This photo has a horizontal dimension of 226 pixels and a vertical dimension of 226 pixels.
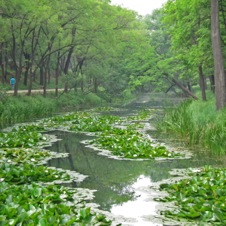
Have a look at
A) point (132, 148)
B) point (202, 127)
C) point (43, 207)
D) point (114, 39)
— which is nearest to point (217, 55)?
point (202, 127)

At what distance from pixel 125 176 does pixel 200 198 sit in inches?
117

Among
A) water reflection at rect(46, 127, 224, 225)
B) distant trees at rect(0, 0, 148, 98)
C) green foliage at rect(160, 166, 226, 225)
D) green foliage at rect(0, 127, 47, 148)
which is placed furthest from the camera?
distant trees at rect(0, 0, 148, 98)

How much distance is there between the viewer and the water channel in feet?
21.8

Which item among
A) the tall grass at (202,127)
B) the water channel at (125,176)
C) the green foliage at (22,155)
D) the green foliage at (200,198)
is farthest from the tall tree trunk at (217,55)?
the green foliage at (22,155)

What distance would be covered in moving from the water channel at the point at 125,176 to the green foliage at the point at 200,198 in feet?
1.21

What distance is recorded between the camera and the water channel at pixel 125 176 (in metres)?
6.66

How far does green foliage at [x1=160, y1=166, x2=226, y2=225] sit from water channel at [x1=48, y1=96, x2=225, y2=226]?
368 millimetres

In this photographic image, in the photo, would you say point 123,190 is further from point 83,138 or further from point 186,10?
point 186,10

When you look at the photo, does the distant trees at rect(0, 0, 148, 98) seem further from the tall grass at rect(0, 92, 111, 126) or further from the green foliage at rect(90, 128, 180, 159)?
the green foliage at rect(90, 128, 180, 159)

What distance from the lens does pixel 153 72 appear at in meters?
30.8

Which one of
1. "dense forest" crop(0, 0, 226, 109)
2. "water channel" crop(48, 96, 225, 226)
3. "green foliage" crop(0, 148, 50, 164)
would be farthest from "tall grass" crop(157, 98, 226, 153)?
"green foliage" crop(0, 148, 50, 164)

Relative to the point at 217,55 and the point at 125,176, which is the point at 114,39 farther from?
the point at 125,176

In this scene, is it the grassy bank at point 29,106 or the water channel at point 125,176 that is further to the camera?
the grassy bank at point 29,106

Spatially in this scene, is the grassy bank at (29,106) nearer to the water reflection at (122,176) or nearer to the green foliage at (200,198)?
the water reflection at (122,176)
